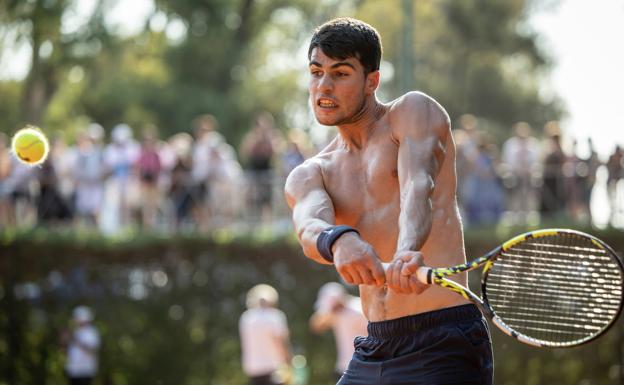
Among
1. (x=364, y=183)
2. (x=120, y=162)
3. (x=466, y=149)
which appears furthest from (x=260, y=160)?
(x=364, y=183)

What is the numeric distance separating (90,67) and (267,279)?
56.6 feet

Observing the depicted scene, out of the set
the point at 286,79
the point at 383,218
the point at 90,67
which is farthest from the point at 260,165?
the point at 286,79

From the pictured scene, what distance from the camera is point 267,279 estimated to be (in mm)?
20516

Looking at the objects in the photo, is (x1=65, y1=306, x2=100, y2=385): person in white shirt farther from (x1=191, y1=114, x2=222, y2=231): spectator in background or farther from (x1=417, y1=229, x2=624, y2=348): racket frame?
(x1=417, y1=229, x2=624, y2=348): racket frame

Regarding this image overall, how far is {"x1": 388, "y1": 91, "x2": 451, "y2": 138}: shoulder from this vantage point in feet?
18.0

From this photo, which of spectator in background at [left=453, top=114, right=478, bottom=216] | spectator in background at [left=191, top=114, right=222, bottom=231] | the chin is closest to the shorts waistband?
the chin

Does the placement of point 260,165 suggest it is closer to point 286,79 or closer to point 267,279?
point 267,279

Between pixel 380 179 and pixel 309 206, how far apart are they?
39 cm

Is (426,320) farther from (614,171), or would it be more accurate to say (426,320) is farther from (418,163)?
(614,171)

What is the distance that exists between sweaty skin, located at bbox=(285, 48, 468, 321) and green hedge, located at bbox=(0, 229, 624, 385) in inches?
555

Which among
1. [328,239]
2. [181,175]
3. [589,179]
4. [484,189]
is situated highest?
[181,175]

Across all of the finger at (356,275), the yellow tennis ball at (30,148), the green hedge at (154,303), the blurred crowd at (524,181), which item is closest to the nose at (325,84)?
the finger at (356,275)

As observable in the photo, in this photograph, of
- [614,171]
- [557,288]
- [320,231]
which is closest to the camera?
[320,231]

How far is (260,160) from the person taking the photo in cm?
1834
